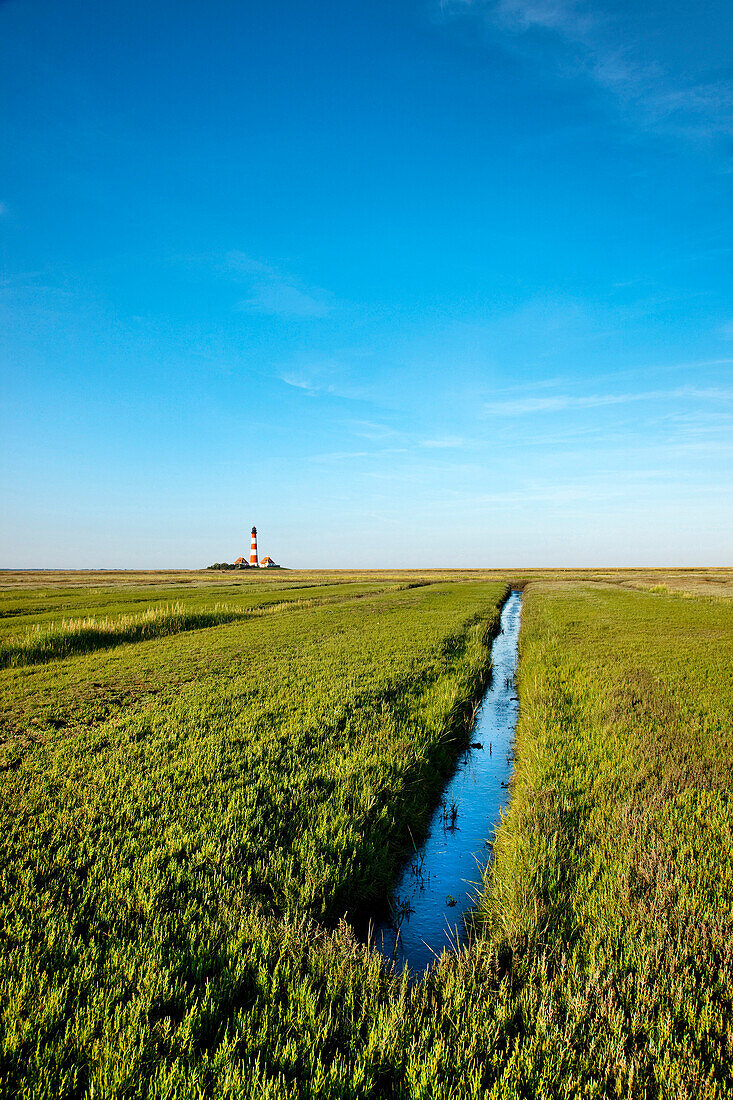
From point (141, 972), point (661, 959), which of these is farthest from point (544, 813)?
point (141, 972)

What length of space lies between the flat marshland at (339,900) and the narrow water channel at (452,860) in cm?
28

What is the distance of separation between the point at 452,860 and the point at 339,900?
1908 millimetres

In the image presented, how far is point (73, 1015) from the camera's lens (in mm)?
3207

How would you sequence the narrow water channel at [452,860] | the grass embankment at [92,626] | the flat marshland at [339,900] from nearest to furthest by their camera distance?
1. the flat marshland at [339,900]
2. the narrow water channel at [452,860]
3. the grass embankment at [92,626]

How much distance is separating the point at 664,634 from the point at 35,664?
75.9 feet

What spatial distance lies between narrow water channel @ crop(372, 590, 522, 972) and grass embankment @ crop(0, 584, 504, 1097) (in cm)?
30

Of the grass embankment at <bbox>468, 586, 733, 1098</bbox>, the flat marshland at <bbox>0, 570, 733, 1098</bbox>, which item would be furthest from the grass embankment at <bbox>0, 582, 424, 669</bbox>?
the grass embankment at <bbox>468, 586, 733, 1098</bbox>

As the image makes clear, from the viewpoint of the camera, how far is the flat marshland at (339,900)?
3.01 m

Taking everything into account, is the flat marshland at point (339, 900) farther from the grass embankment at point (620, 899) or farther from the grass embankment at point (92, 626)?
the grass embankment at point (92, 626)

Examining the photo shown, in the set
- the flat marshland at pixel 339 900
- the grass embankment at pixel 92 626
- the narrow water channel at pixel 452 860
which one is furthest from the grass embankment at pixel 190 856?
the grass embankment at pixel 92 626

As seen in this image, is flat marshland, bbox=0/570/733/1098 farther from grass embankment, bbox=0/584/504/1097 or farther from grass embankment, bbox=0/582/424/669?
grass embankment, bbox=0/582/424/669

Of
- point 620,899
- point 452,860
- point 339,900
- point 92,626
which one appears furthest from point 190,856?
point 92,626

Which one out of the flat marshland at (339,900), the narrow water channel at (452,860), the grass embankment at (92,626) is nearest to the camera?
the flat marshland at (339,900)

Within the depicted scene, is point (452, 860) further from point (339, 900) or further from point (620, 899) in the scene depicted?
point (620, 899)
